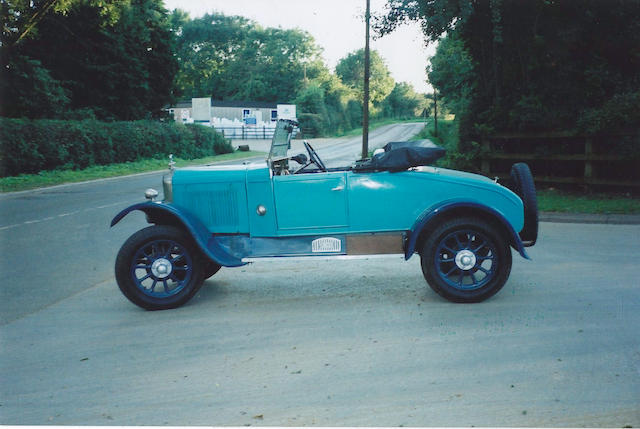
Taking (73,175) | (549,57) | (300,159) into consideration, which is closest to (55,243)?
(300,159)

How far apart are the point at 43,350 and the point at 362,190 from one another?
2.94m

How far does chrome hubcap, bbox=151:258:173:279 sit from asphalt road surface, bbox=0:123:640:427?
36cm

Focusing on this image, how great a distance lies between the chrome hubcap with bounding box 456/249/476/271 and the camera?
5266 mm

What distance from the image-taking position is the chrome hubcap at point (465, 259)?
5.27 m

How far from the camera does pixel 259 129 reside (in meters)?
68.8

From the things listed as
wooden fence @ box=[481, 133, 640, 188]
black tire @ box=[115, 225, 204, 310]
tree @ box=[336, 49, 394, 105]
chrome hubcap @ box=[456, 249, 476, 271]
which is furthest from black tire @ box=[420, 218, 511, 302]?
tree @ box=[336, 49, 394, 105]

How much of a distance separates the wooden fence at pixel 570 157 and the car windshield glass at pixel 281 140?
8.83 metres

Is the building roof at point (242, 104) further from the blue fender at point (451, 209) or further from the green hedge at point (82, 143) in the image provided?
the blue fender at point (451, 209)

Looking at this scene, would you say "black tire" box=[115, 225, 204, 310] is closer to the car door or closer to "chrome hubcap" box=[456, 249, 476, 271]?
the car door

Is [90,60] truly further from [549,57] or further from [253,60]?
[253,60]

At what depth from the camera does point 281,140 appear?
6.08 meters

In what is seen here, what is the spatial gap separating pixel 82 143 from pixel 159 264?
20.3 m

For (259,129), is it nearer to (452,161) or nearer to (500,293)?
(452,161)

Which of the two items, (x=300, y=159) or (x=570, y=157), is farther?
(x=570, y=157)
